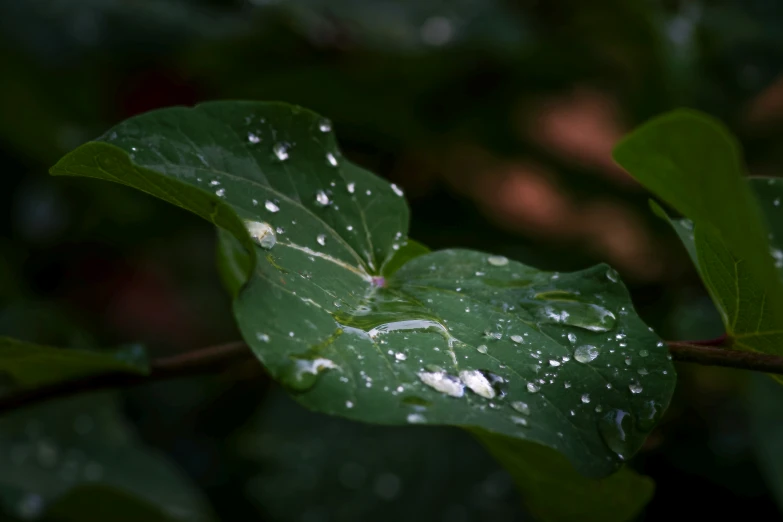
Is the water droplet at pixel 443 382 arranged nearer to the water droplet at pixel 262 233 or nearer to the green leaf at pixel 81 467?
the water droplet at pixel 262 233

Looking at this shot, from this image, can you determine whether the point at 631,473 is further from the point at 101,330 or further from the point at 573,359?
the point at 101,330

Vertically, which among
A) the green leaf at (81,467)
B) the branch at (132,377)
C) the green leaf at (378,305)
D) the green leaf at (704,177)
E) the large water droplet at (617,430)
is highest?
the green leaf at (704,177)

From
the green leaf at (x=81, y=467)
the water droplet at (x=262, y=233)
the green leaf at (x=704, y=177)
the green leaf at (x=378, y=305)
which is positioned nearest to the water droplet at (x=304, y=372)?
the green leaf at (x=378, y=305)

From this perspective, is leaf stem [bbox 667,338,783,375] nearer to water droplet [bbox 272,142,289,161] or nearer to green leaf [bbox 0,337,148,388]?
water droplet [bbox 272,142,289,161]

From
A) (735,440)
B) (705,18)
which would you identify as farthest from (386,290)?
(705,18)

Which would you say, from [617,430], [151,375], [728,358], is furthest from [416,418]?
[151,375]

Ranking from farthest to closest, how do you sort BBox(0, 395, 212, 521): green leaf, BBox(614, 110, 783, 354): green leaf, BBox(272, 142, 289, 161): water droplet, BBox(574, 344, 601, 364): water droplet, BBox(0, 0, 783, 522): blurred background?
BBox(0, 0, 783, 522): blurred background, BBox(0, 395, 212, 521): green leaf, BBox(272, 142, 289, 161): water droplet, BBox(574, 344, 601, 364): water droplet, BBox(614, 110, 783, 354): green leaf

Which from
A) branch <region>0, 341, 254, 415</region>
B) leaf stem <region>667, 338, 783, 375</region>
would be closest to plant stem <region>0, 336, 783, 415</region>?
branch <region>0, 341, 254, 415</region>
